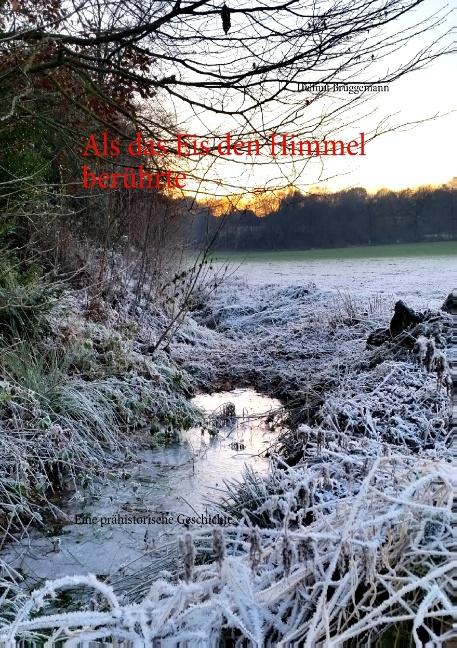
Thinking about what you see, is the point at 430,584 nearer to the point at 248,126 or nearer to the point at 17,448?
the point at 17,448

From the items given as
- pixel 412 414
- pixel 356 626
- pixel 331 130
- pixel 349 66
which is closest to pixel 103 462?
pixel 412 414

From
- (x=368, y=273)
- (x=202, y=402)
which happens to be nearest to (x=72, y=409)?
(x=202, y=402)

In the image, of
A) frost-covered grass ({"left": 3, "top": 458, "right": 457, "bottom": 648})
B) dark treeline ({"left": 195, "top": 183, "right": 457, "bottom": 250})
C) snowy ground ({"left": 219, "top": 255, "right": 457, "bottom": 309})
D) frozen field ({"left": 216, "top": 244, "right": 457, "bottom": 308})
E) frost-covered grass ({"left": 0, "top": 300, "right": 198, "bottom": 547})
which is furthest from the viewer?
dark treeline ({"left": 195, "top": 183, "right": 457, "bottom": 250})

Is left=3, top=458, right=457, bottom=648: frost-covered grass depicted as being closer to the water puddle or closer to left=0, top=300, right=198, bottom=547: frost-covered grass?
the water puddle

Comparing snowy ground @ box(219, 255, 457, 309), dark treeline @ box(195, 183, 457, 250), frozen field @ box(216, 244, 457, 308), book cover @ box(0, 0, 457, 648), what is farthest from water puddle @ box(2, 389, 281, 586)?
dark treeline @ box(195, 183, 457, 250)

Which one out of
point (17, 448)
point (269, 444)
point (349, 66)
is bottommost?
point (269, 444)

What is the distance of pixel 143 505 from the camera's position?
4750 mm

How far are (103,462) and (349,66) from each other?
12.2 feet

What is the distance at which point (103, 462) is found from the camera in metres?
5.55

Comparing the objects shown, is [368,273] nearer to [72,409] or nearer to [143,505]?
[72,409]

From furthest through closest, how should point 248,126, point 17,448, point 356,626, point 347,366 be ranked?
point 347,366 < point 248,126 < point 17,448 < point 356,626

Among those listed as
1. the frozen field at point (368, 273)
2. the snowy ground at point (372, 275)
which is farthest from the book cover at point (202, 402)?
the snowy ground at point (372, 275)

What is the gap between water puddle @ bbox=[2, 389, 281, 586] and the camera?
3.92m

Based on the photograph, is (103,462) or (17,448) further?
(103,462)
